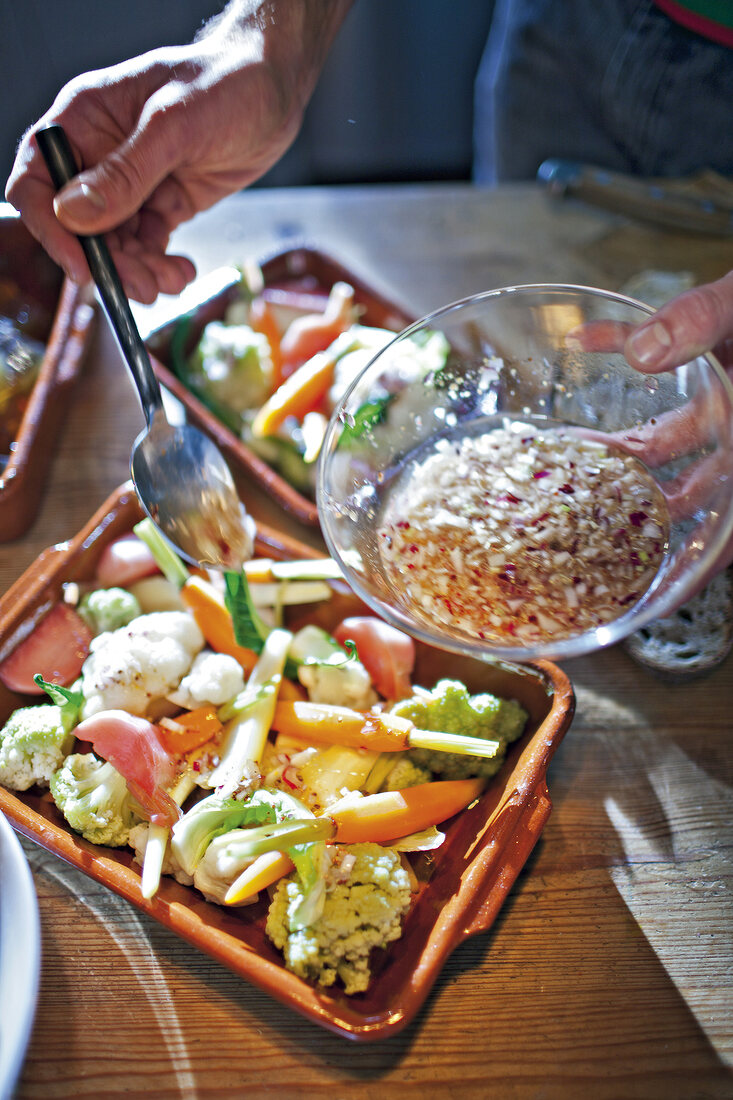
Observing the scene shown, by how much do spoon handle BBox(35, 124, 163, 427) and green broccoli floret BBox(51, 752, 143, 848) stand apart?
1.62 ft

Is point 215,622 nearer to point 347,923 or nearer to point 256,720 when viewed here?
point 256,720

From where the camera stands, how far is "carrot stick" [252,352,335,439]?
133cm

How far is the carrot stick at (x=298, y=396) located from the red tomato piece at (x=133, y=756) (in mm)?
616

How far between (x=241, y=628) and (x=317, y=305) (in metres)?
0.76

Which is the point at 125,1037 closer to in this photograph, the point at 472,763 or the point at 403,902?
the point at 403,902

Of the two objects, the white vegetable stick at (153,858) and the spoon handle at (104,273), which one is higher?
the spoon handle at (104,273)

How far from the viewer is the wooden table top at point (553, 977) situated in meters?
0.80

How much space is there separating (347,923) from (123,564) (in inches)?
21.5

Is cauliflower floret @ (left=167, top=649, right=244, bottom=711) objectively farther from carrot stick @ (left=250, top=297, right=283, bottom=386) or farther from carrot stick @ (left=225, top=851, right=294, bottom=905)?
carrot stick @ (left=250, top=297, right=283, bottom=386)

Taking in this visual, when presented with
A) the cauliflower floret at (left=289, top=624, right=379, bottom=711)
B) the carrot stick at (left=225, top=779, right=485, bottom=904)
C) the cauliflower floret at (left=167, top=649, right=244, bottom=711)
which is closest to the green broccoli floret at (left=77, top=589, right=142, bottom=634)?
the cauliflower floret at (left=167, top=649, right=244, bottom=711)

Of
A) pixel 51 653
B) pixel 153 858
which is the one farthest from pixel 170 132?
pixel 153 858

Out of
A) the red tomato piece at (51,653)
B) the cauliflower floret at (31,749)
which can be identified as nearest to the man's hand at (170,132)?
the red tomato piece at (51,653)

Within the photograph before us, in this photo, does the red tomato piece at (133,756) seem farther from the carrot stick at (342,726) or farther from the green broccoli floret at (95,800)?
the carrot stick at (342,726)

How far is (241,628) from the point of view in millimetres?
1008
